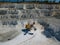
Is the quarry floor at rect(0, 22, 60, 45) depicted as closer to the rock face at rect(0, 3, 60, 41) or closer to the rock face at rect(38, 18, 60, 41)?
the rock face at rect(38, 18, 60, 41)

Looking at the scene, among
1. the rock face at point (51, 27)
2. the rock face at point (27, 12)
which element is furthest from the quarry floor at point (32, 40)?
the rock face at point (27, 12)

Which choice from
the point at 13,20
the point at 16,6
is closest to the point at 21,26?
the point at 13,20

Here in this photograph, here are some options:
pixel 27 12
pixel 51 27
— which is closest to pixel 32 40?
pixel 51 27

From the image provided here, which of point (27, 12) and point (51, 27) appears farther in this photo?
point (27, 12)

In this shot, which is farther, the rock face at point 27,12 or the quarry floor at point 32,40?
the rock face at point 27,12

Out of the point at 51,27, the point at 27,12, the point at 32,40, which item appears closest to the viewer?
the point at 32,40

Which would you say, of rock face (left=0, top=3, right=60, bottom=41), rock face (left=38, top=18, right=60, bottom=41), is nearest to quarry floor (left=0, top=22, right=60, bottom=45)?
rock face (left=38, top=18, right=60, bottom=41)

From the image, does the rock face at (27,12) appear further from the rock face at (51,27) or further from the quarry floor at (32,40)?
the quarry floor at (32,40)

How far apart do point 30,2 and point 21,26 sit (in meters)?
0.30

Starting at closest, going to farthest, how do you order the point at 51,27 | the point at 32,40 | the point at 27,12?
1. the point at 32,40
2. the point at 51,27
3. the point at 27,12

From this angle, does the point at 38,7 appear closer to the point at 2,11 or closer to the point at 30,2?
the point at 30,2

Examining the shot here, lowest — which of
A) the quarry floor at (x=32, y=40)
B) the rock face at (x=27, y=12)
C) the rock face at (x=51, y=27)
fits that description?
the quarry floor at (x=32, y=40)

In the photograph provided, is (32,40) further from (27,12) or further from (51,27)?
(27,12)

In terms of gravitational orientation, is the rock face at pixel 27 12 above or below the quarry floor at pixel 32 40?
above
